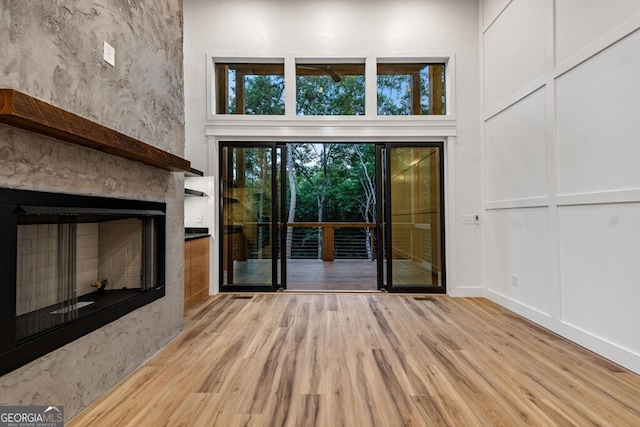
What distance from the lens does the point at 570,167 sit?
2.38 metres

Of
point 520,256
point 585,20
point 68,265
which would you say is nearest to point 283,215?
point 68,265

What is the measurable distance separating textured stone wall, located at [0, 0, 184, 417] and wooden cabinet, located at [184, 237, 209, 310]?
0.76 meters

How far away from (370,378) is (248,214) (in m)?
2.74

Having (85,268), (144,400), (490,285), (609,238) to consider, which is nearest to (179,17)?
(85,268)

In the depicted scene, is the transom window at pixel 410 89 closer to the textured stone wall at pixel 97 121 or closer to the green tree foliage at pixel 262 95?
the green tree foliage at pixel 262 95

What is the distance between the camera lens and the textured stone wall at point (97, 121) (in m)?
1.21

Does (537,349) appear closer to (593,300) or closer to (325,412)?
(593,300)

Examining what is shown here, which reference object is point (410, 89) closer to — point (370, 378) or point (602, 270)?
point (602, 270)

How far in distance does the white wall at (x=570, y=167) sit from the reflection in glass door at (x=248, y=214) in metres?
2.79

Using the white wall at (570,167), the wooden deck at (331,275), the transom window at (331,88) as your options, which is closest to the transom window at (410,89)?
the transom window at (331,88)

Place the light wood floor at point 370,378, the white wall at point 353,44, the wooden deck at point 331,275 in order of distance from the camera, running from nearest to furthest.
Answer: the light wood floor at point 370,378, the white wall at point 353,44, the wooden deck at point 331,275

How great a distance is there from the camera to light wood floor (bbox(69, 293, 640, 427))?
4.85 feet

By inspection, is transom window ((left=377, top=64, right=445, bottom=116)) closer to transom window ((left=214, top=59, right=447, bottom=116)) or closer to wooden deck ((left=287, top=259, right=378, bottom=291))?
transom window ((left=214, top=59, right=447, bottom=116))

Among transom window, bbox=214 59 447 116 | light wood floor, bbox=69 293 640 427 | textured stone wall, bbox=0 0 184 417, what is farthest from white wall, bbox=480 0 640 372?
textured stone wall, bbox=0 0 184 417
